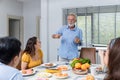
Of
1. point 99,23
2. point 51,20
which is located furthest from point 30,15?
point 99,23

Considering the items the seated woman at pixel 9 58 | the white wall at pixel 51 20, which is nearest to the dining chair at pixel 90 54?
the white wall at pixel 51 20

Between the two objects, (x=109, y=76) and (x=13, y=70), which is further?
(x=13, y=70)

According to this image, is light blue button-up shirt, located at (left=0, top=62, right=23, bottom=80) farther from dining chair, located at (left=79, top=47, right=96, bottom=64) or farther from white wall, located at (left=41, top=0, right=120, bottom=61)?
white wall, located at (left=41, top=0, right=120, bottom=61)

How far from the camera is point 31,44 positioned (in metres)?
2.80

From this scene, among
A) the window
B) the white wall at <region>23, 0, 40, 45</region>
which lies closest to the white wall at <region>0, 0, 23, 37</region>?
the white wall at <region>23, 0, 40, 45</region>

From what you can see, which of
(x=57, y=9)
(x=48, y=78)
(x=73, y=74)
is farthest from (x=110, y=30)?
(x=48, y=78)

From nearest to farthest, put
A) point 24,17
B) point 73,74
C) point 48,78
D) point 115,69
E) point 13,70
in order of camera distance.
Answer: point 115,69
point 13,70
point 48,78
point 73,74
point 24,17

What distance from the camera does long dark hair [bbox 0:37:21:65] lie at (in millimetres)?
1369

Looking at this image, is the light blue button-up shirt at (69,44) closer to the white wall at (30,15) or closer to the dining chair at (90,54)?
the dining chair at (90,54)

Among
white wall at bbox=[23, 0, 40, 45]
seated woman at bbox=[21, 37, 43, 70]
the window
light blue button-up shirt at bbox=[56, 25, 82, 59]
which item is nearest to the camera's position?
seated woman at bbox=[21, 37, 43, 70]

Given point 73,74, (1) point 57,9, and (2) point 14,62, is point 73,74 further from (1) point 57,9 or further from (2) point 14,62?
(1) point 57,9

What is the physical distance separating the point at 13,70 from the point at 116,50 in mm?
707

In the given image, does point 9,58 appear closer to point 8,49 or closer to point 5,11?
point 8,49

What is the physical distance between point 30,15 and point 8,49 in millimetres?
5075
